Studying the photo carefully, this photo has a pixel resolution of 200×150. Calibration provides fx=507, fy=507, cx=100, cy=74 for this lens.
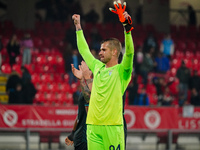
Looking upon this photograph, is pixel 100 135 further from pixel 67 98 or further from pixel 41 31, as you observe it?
pixel 41 31

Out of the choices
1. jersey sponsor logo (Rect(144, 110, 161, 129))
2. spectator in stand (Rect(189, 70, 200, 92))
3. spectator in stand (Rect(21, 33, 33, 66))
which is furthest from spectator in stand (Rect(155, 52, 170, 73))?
jersey sponsor logo (Rect(144, 110, 161, 129))

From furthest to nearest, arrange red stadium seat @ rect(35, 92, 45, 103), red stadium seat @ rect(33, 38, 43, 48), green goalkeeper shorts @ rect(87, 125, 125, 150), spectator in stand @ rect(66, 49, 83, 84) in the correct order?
red stadium seat @ rect(33, 38, 43, 48), spectator in stand @ rect(66, 49, 83, 84), red stadium seat @ rect(35, 92, 45, 103), green goalkeeper shorts @ rect(87, 125, 125, 150)

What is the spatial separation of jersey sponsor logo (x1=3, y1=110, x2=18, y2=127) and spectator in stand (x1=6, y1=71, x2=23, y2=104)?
9.67ft

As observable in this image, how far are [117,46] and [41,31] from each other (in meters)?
18.2

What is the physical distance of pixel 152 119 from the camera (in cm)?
1417

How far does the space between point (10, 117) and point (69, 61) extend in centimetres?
688

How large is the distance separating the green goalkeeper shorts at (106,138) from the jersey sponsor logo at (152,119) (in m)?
7.76

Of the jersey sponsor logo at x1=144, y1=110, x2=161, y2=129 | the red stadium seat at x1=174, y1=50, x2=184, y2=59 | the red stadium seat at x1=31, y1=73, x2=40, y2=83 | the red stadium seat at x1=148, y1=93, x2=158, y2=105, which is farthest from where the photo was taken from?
the red stadium seat at x1=174, y1=50, x2=184, y2=59

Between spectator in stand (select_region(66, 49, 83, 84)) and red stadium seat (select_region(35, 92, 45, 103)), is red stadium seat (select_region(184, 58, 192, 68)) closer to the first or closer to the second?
spectator in stand (select_region(66, 49, 83, 84))

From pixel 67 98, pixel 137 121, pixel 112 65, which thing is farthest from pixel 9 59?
pixel 112 65

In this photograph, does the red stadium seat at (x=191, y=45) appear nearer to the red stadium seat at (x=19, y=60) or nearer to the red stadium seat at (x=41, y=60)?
the red stadium seat at (x=41, y=60)

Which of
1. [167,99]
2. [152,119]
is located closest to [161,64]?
[167,99]

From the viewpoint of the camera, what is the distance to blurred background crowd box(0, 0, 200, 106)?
18.2 m

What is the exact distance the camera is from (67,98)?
65.0ft
